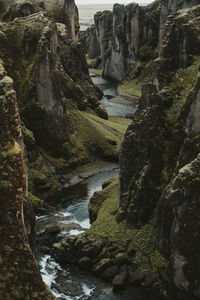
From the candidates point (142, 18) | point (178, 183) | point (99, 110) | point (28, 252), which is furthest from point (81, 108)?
point (142, 18)

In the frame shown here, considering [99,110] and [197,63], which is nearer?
[197,63]

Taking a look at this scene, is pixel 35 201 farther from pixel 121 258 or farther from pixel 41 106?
pixel 121 258

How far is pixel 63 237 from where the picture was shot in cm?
4512

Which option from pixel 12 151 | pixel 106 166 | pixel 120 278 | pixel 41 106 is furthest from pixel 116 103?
pixel 12 151

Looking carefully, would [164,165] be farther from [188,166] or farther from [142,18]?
[142,18]

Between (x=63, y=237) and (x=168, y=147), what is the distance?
617 inches

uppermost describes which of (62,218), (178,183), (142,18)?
(142,18)

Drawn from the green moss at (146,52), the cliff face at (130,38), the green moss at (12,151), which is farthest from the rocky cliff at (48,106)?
the cliff face at (130,38)

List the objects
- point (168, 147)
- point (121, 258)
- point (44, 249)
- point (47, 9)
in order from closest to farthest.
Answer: point (121, 258) → point (168, 147) → point (44, 249) → point (47, 9)

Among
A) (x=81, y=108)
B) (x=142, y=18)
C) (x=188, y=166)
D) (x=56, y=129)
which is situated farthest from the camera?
(x=142, y=18)

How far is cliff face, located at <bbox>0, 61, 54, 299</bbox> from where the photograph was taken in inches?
992

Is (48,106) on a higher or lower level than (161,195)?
higher

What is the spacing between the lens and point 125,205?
41.0 metres

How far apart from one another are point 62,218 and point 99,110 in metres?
41.3
